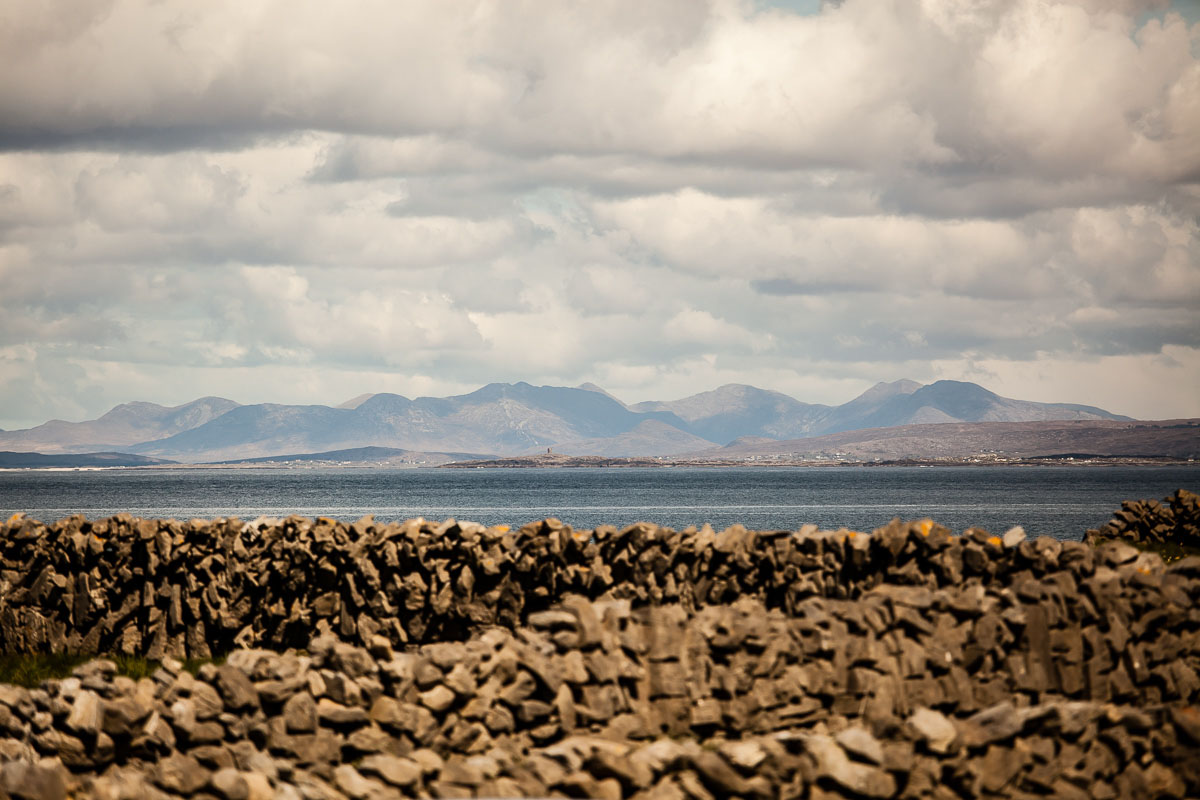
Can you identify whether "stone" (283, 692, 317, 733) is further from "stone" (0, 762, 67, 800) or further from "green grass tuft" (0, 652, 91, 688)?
"green grass tuft" (0, 652, 91, 688)

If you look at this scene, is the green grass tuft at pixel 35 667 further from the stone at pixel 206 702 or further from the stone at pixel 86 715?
the stone at pixel 206 702

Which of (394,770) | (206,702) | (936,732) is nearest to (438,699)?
(394,770)

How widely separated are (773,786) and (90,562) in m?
14.0

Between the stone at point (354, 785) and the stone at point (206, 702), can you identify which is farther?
the stone at point (206, 702)

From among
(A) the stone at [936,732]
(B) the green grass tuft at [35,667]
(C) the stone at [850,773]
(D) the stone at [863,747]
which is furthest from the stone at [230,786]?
(B) the green grass tuft at [35,667]

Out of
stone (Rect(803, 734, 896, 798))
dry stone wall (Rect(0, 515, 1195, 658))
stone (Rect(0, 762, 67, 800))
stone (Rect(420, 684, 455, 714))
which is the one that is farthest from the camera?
dry stone wall (Rect(0, 515, 1195, 658))

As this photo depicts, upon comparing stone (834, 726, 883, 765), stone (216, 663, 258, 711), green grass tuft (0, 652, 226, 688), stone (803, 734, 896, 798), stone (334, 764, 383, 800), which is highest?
stone (216, 663, 258, 711)

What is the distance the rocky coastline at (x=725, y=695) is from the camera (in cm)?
1002

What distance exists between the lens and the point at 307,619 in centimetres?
1861

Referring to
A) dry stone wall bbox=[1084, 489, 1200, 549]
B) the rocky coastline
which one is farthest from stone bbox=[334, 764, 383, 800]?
dry stone wall bbox=[1084, 489, 1200, 549]

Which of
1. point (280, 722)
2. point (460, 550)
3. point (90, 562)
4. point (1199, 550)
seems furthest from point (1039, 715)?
point (1199, 550)

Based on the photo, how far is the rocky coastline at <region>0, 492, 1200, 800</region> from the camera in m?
10.0

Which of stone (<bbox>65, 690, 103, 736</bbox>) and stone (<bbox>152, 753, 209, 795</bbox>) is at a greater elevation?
stone (<bbox>65, 690, 103, 736</bbox>)

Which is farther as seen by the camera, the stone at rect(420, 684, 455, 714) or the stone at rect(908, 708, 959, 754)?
the stone at rect(420, 684, 455, 714)
